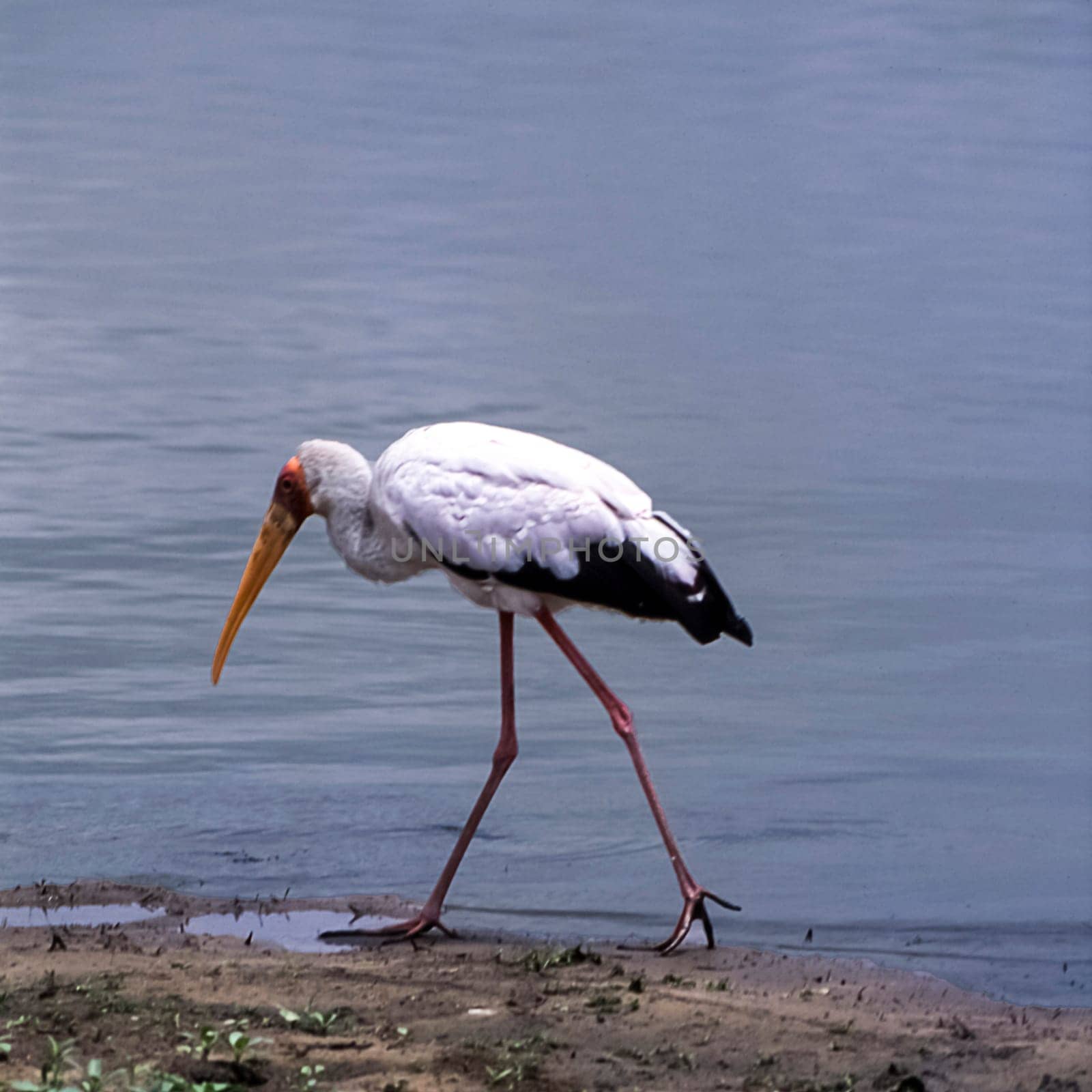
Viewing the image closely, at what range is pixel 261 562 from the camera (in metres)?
5.95

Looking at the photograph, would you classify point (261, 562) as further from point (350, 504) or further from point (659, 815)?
point (659, 815)

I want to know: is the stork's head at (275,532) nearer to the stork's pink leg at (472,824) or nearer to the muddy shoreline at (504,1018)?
the stork's pink leg at (472,824)

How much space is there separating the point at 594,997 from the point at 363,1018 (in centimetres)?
52

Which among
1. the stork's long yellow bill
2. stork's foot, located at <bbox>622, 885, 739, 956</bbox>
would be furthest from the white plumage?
the stork's long yellow bill

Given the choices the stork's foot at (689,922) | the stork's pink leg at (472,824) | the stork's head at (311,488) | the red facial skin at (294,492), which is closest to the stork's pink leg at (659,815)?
the stork's foot at (689,922)

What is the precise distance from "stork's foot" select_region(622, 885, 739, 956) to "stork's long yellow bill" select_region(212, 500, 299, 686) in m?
1.44

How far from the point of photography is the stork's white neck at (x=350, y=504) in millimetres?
5660

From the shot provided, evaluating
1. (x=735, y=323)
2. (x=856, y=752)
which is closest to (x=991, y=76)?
(x=735, y=323)

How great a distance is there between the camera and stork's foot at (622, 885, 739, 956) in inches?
201

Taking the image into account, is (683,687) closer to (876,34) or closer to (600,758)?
(600,758)

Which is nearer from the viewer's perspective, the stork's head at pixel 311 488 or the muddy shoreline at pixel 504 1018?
the muddy shoreline at pixel 504 1018

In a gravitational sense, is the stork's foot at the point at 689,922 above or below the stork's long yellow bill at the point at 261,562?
below

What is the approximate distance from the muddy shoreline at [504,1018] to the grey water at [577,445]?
52 centimetres

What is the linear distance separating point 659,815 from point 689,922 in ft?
0.95
